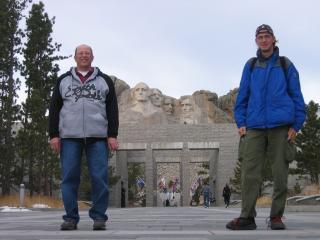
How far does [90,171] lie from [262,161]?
1.55 metres

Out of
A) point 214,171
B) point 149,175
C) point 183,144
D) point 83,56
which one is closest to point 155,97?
point 214,171

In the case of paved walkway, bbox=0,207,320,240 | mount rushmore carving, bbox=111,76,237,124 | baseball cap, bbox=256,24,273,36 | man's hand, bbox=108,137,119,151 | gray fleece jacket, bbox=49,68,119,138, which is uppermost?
mount rushmore carving, bbox=111,76,237,124

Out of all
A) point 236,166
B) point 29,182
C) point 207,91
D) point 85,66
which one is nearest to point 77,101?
point 85,66

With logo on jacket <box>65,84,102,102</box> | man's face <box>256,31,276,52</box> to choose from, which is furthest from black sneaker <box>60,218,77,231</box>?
man's face <box>256,31,276,52</box>

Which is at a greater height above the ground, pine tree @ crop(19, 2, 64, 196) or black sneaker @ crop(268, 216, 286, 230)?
pine tree @ crop(19, 2, 64, 196)

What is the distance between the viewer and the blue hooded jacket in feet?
16.6

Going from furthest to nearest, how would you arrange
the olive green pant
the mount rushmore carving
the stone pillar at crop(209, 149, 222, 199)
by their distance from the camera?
the mount rushmore carving
the stone pillar at crop(209, 149, 222, 199)
the olive green pant

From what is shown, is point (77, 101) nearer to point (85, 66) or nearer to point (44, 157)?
point (85, 66)

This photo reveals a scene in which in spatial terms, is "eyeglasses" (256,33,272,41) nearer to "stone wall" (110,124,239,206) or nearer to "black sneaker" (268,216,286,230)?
"black sneaker" (268,216,286,230)

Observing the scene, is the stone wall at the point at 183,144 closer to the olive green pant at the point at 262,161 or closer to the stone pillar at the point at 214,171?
the stone pillar at the point at 214,171

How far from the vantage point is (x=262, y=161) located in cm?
516

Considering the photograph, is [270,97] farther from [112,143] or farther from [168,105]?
[168,105]

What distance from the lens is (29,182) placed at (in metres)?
31.8

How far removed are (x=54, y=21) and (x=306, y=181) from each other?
22607mm
